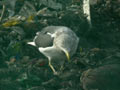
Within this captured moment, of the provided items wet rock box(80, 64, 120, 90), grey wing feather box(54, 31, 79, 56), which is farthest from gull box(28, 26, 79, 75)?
wet rock box(80, 64, 120, 90)

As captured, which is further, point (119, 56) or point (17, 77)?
point (119, 56)

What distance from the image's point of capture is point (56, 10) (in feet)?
31.6

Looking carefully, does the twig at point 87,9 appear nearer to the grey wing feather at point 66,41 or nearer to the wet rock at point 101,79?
the grey wing feather at point 66,41

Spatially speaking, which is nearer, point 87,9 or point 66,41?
point 66,41

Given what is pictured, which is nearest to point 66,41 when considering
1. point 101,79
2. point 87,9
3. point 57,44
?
point 57,44

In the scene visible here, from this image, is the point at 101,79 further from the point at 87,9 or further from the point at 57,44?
the point at 87,9

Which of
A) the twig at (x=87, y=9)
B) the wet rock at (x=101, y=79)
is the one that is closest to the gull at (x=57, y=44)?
the wet rock at (x=101, y=79)

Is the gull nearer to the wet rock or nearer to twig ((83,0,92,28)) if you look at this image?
the wet rock

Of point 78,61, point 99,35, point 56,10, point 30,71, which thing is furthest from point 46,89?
point 56,10

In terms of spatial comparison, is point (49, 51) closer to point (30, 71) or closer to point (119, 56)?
point (30, 71)

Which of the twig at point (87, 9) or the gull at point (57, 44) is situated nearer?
the gull at point (57, 44)

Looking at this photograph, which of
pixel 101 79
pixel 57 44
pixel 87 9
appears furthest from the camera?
pixel 87 9

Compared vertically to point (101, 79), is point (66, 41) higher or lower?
higher

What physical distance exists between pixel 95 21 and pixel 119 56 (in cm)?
143
